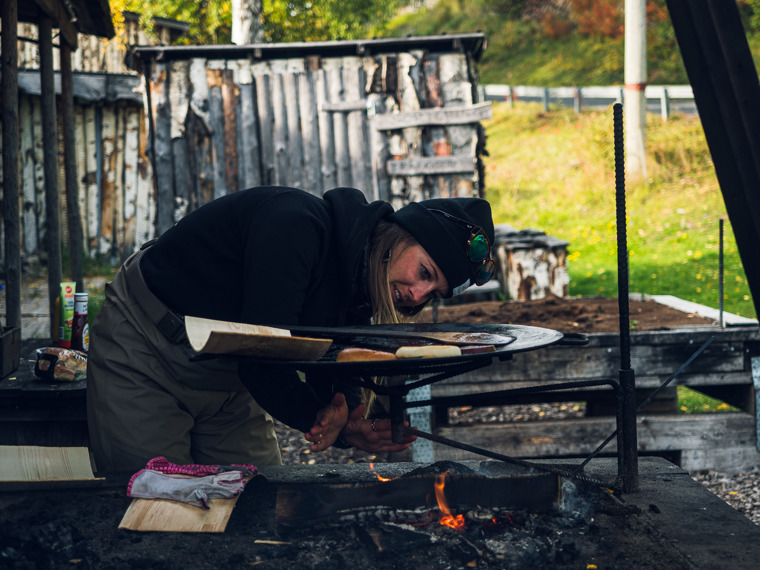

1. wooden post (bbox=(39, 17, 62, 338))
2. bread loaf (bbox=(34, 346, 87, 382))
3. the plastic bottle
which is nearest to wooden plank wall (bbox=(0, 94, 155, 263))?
wooden post (bbox=(39, 17, 62, 338))

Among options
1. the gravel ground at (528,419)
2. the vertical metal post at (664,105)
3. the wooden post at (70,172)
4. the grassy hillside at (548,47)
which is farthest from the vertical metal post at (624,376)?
the grassy hillside at (548,47)

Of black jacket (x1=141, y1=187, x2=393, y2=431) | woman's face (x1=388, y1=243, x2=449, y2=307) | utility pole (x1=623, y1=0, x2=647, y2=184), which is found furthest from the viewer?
utility pole (x1=623, y1=0, x2=647, y2=184)

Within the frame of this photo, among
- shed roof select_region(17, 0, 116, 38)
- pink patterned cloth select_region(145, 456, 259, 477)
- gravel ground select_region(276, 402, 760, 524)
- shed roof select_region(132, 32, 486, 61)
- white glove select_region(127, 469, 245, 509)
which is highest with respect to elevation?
shed roof select_region(132, 32, 486, 61)

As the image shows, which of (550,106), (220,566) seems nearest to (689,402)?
(220,566)

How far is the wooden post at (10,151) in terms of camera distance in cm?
416

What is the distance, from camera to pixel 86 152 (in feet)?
37.2

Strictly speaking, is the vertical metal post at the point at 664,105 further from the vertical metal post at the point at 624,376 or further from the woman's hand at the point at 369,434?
the woman's hand at the point at 369,434

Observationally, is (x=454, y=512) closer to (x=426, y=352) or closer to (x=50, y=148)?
(x=426, y=352)

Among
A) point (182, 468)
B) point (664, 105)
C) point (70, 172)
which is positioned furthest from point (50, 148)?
point (664, 105)

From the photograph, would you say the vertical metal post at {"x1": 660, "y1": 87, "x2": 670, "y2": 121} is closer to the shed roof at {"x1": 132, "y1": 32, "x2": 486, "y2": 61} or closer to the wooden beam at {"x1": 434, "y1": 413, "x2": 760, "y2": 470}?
the shed roof at {"x1": 132, "y1": 32, "x2": 486, "y2": 61}

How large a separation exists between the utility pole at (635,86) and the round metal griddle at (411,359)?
12.0 m

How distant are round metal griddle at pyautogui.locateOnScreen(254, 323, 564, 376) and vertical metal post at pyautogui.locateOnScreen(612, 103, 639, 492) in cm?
26

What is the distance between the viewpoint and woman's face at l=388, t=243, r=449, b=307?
96.5 inches

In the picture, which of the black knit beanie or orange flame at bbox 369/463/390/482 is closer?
the black knit beanie
